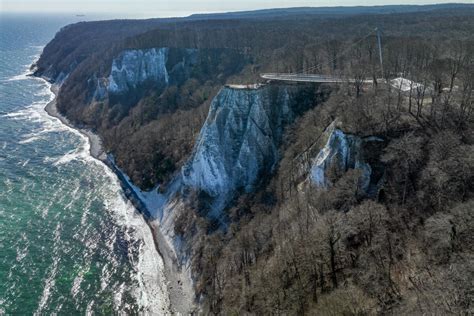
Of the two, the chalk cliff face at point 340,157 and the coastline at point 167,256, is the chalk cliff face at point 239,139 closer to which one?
the coastline at point 167,256

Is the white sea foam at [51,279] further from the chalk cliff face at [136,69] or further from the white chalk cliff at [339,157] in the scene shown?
the chalk cliff face at [136,69]

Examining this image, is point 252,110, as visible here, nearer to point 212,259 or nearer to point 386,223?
point 212,259

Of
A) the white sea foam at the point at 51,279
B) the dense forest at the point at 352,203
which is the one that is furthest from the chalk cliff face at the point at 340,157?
the white sea foam at the point at 51,279

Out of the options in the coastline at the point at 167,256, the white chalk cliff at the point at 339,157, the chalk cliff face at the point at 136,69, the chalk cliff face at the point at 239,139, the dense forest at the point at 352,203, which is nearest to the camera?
the dense forest at the point at 352,203

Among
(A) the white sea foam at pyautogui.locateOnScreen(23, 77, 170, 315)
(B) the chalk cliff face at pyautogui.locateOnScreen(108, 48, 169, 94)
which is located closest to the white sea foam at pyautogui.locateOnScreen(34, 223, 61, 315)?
(A) the white sea foam at pyautogui.locateOnScreen(23, 77, 170, 315)

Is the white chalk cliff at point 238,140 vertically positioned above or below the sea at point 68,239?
above

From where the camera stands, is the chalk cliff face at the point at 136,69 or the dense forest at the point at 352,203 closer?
the dense forest at the point at 352,203

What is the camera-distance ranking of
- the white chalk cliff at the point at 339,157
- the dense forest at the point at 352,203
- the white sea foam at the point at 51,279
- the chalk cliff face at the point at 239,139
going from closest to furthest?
the dense forest at the point at 352,203 < the white sea foam at the point at 51,279 < the white chalk cliff at the point at 339,157 < the chalk cliff face at the point at 239,139
